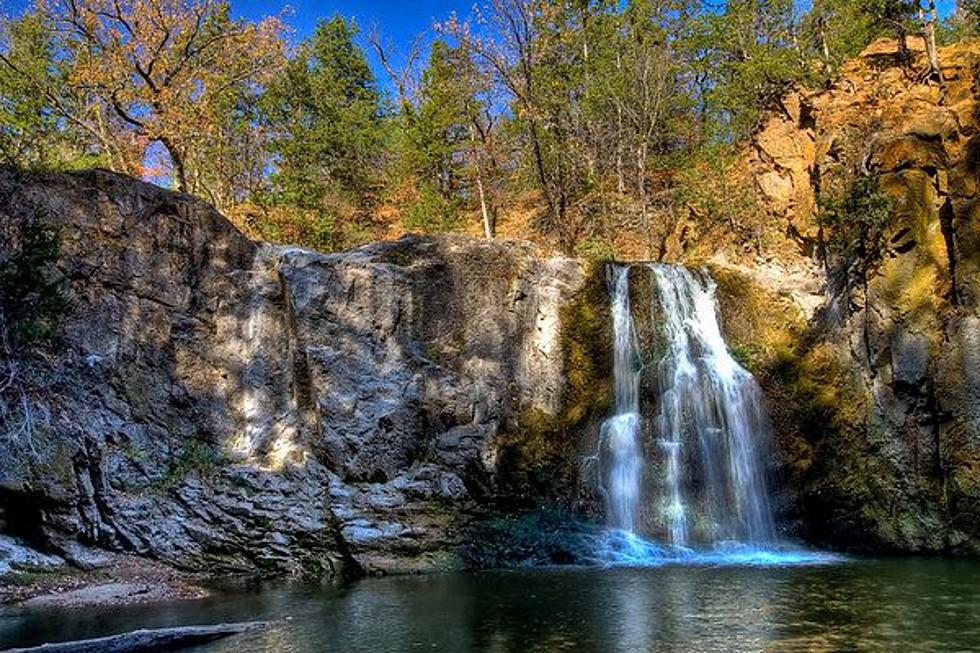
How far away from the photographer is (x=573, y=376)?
67.5 feet

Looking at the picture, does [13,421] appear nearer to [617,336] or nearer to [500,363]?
[500,363]

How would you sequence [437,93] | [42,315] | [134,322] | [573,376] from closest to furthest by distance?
[42,315], [134,322], [573,376], [437,93]

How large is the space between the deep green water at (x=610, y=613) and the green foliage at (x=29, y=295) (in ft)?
19.7

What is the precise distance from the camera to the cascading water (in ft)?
60.2

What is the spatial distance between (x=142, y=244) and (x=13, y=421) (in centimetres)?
562

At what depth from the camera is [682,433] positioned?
1959 cm

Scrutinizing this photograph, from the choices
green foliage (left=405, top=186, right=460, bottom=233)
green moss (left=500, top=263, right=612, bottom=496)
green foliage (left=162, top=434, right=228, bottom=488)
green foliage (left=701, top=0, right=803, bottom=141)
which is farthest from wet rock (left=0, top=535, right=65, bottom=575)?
green foliage (left=701, top=0, right=803, bottom=141)

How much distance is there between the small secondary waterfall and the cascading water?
3cm

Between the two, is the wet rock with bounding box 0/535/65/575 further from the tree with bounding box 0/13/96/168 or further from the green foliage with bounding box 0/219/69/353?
the tree with bounding box 0/13/96/168

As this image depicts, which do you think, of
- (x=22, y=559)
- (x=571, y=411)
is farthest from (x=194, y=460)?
(x=571, y=411)

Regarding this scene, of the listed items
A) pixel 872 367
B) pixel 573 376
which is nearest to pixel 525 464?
pixel 573 376

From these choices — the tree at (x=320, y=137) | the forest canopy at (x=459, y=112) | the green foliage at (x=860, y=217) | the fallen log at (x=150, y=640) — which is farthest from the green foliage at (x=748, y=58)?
the fallen log at (x=150, y=640)

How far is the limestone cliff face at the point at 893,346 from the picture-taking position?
699 inches

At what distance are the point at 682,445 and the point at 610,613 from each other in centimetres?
863
